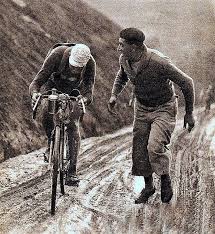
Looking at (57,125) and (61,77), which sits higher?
(61,77)

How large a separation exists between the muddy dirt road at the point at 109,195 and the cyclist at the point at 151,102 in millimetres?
184

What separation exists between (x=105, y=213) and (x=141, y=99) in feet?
2.62

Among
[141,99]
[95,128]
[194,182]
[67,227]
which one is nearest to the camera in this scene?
[67,227]

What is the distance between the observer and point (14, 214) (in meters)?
4.88

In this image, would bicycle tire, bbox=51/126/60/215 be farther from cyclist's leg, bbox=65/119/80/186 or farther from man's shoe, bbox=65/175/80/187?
man's shoe, bbox=65/175/80/187

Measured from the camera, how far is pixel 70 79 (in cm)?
513

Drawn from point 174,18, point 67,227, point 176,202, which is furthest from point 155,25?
point 67,227

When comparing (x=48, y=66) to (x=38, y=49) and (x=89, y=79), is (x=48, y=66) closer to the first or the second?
(x=89, y=79)

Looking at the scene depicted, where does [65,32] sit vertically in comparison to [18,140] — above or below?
above

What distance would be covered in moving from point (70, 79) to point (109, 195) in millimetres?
845

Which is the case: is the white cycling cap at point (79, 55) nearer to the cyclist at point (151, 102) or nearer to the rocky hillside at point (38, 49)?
the cyclist at point (151, 102)

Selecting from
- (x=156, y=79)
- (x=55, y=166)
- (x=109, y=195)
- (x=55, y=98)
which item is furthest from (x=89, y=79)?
(x=109, y=195)

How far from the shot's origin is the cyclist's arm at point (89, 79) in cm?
515

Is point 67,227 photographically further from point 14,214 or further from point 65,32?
point 65,32
